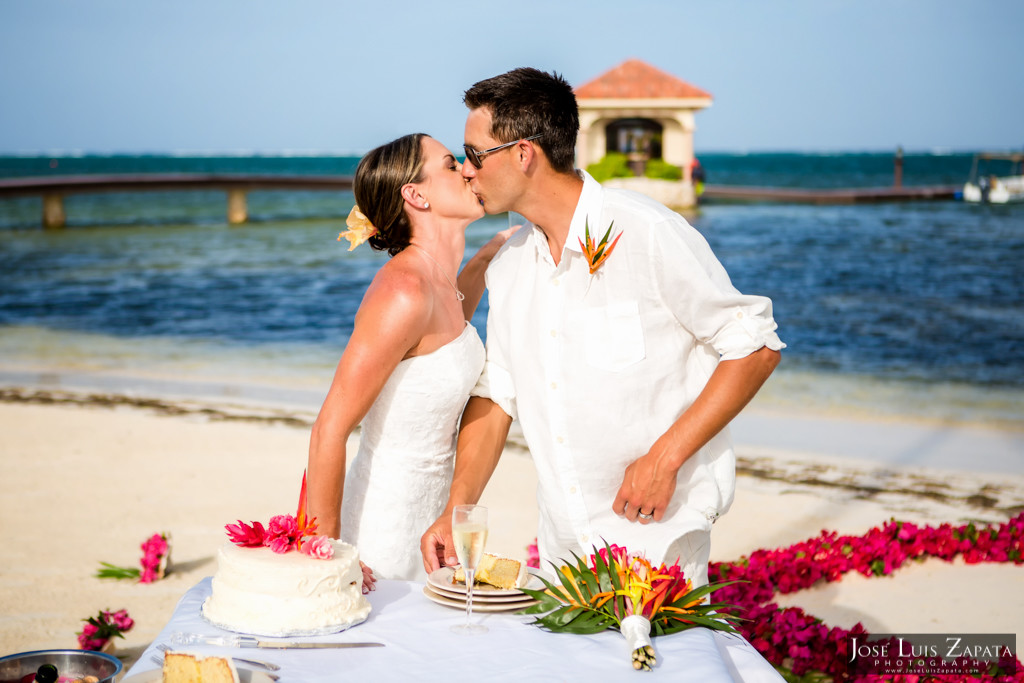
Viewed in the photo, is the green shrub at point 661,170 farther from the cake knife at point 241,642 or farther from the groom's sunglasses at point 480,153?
the cake knife at point 241,642

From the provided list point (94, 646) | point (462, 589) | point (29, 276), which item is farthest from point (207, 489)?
point (29, 276)

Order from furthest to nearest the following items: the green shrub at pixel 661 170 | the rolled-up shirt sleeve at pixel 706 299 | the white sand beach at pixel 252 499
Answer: the green shrub at pixel 661 170 → the white sand beach at pixel 252 499 → the rolled-up shirt sleeve at pixel 706 299

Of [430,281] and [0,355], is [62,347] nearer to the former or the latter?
[0,355]

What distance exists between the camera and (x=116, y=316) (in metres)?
20.6

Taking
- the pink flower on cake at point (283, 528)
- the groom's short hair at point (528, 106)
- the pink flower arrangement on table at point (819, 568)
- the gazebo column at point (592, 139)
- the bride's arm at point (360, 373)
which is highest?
the gazebo column at point (592, 139)

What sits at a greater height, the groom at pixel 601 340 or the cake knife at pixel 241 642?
the groom at pixel 601 340

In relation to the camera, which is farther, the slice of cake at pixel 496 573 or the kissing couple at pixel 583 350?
the kissing couple at pixel 583 350

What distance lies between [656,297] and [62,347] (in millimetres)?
16077

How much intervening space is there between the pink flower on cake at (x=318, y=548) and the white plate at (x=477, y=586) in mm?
350

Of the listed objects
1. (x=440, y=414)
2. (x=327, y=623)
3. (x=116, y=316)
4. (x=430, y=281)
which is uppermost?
(x=430, y=281)

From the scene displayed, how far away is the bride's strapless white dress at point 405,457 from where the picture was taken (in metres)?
3.53

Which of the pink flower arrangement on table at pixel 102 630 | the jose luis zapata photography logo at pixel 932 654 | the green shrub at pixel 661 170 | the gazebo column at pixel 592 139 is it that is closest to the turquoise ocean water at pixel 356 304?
the green shrub at pixel 661 170

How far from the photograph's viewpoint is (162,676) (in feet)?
6.95

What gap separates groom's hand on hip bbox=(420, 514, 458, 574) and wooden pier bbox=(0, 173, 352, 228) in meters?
43.1
